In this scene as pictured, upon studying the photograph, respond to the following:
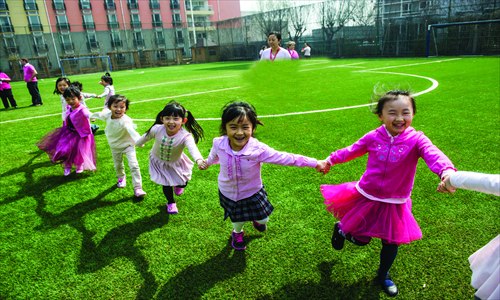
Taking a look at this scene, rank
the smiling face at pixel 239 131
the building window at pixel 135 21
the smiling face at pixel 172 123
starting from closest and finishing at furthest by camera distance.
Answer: the smiling face at pixel 239 131 → the smiling face at pixel 172 123 → the building window at pixel 135 21

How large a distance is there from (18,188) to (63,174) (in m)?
0.66

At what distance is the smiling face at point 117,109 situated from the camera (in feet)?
14.8

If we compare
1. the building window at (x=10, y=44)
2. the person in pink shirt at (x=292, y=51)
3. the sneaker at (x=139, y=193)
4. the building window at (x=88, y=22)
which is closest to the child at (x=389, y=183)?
the sneaker at (x=139, y=193)

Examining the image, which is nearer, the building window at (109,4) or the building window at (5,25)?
the building window at (5,25)

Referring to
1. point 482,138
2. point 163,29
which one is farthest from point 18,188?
point 163,29

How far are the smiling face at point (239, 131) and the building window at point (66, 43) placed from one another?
56.1 metres

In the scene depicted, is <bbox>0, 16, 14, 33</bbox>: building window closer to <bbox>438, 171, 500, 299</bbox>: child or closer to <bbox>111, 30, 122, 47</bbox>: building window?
<bbox>111, 30, 122, 47</bbox>: building window

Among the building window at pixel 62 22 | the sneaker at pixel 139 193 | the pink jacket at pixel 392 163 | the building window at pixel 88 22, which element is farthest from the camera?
the building window at pixel 88 22

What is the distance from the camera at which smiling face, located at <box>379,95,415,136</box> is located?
2.51 meters

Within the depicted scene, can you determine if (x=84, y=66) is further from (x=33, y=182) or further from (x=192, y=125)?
(x=192, y=125)

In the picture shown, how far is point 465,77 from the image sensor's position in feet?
42.2

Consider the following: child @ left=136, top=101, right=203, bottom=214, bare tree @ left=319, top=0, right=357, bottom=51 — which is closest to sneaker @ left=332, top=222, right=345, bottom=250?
child @ left=136, top=101, right=203, bottom=214

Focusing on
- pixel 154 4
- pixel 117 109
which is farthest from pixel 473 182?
pixel 154 4

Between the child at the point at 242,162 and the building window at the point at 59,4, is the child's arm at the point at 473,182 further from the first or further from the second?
the building window at the point at 59,4
